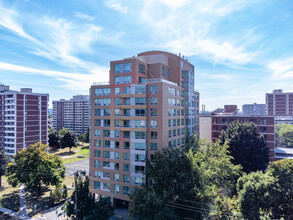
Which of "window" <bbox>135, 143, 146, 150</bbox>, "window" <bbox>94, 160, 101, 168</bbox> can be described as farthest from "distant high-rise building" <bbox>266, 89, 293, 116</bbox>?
"window" <bbox>94, 160, 101, 168</bbox>

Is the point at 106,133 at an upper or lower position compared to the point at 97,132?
lower

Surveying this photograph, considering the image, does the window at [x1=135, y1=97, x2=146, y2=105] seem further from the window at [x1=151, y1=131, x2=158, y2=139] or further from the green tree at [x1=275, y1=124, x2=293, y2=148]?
the green tree at [x1=275, y1=124, x2=293, y2=148]

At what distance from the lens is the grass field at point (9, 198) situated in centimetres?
4197

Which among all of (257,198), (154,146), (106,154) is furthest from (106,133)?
(257,198)

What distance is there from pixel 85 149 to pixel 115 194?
239ft

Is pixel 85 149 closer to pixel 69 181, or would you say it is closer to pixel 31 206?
pixel 69 181

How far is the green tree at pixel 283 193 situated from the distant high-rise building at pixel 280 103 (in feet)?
430

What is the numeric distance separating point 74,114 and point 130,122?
116 meters

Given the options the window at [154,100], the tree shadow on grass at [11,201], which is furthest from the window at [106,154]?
the tree shadow on grass at [11,201]

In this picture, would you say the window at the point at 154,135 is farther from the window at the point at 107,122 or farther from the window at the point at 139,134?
the window at the point at 107,122

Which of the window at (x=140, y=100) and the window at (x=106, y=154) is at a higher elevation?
the window at (x=140, y=100)

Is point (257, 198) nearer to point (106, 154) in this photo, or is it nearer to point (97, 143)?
point (106, 154)

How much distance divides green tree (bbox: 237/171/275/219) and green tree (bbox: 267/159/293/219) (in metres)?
0.65

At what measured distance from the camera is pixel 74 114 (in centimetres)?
14388
